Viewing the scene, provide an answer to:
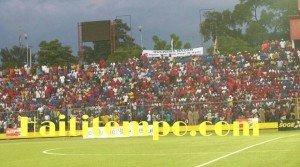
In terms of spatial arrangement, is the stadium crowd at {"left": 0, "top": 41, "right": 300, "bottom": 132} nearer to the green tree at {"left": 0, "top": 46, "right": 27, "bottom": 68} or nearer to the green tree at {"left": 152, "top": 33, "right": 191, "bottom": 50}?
the green tree at {"left": 152, "top": 33, "right": 191, "bottom": 50}

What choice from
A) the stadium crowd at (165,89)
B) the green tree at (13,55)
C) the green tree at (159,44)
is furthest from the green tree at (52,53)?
the green tree at (13,55)

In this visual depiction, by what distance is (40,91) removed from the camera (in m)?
52.0

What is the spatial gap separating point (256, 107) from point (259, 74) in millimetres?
6733

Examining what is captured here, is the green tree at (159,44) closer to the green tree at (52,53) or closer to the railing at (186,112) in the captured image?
the green tree at (52,53)

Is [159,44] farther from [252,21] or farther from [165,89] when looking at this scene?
[165,89]

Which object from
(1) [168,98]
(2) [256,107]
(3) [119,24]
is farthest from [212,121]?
(3) [119,24]

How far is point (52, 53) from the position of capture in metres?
93.8

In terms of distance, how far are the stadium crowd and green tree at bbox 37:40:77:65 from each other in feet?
113

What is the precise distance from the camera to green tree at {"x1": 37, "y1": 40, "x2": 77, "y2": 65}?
9344cm

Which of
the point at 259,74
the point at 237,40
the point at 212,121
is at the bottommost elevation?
the point at 212,121

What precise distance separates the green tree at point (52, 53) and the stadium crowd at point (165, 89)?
1359 inches

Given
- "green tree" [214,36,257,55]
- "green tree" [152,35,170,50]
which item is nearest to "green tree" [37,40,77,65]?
"green tree" [152,35,170,50]

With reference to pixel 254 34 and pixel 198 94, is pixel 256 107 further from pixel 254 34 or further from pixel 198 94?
pixel 254 34

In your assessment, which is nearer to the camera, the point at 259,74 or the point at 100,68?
the point at 259,74
